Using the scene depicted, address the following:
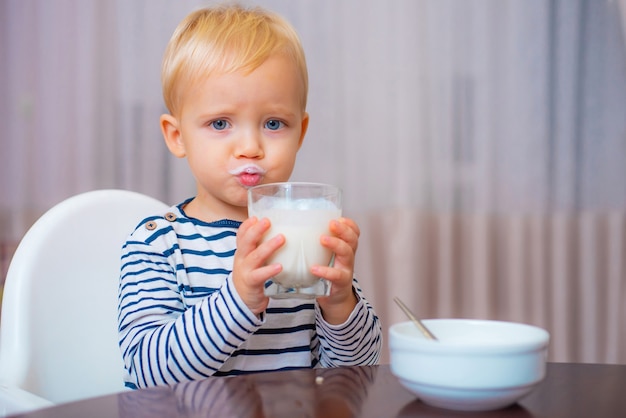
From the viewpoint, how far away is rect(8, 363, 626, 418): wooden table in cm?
65

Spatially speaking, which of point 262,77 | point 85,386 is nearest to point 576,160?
point 262,77

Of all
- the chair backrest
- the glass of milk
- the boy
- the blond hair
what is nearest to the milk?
the glass of milk

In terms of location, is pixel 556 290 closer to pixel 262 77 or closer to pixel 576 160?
pixel 576 160

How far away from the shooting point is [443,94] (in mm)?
2525

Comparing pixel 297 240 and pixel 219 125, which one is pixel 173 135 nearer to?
pixel 219 125

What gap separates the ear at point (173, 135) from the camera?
4.11 ft

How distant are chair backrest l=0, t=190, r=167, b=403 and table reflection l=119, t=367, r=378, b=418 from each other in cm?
45

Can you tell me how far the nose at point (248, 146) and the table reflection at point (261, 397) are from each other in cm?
41

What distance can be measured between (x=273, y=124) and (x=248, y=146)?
0.23 ft

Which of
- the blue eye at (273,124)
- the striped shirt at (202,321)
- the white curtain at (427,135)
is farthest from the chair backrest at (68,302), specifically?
the white curtain at (427,135)

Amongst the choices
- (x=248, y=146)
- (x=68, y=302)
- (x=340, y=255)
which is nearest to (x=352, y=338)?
(x=340, y=255)

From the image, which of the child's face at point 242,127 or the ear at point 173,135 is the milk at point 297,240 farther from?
the ear at point 173,135

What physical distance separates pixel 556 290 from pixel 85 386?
6.06ft

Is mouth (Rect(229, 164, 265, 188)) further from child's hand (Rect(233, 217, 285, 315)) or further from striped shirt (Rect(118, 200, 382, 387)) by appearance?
child's hand (Rect(233, 217, 285, 315))
